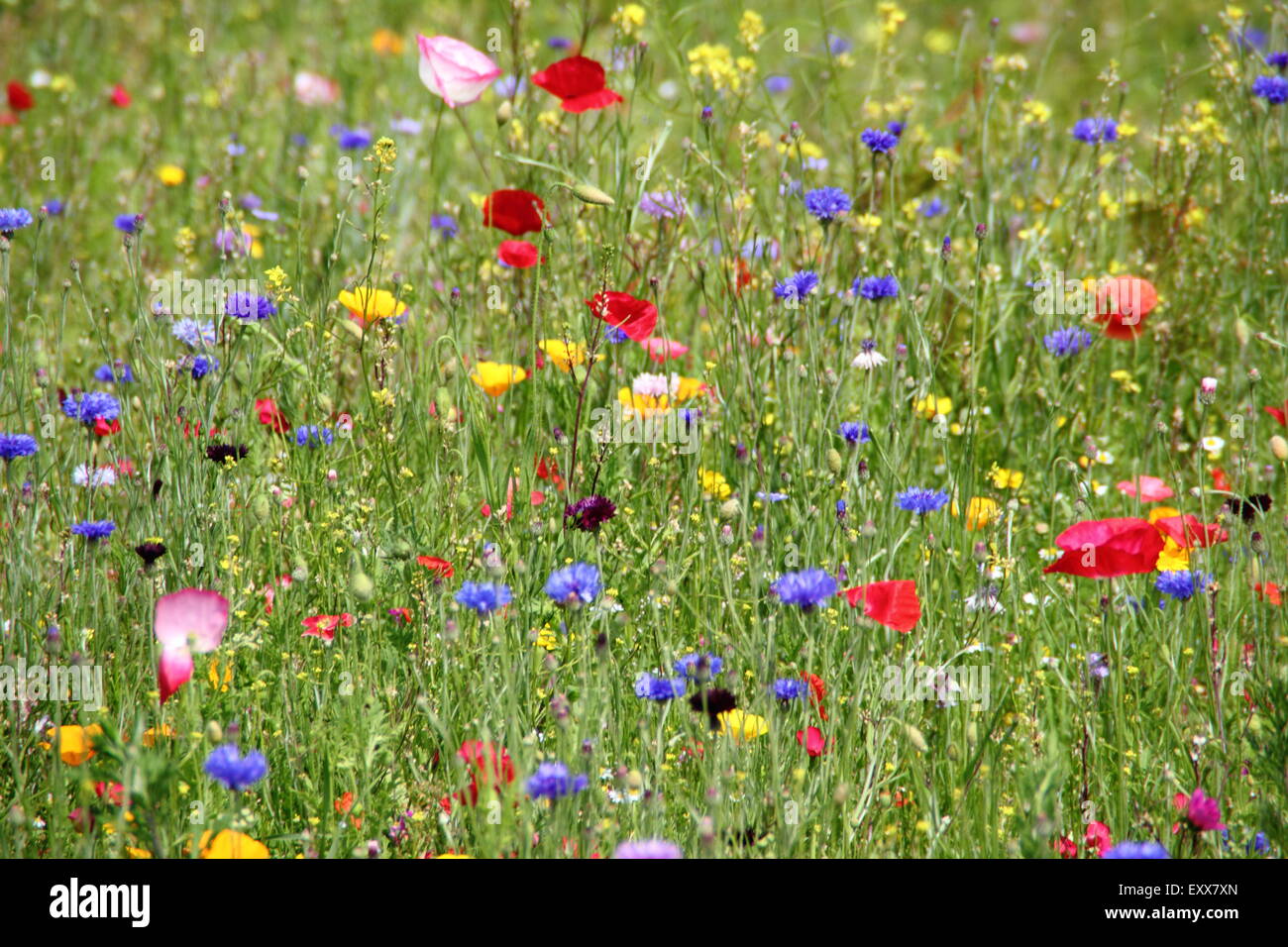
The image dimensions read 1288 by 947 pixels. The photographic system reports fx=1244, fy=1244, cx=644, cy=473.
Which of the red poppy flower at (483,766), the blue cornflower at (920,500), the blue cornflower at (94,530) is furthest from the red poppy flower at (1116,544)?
the blue cornflower at (94,530)

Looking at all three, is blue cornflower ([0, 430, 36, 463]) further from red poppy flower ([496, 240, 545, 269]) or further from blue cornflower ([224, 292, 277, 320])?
red poppy flower ([496, 240, 545, 269])

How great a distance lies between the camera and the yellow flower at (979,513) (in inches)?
83.7

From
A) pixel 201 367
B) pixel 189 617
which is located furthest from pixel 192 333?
pixel 189 617

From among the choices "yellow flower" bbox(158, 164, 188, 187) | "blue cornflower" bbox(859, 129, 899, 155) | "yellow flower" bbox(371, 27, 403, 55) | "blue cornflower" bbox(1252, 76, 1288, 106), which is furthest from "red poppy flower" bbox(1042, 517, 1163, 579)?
"yellow flower" bbox(371, 27, 403, 55)

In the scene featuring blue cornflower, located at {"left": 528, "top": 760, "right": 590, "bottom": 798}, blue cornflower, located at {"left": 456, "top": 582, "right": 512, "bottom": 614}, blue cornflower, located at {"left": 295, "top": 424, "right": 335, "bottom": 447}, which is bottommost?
blue cornflower, located at {"left": 528, "top": 760, "right": 590, "bottom": 798}

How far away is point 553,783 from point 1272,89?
2437 millimetres

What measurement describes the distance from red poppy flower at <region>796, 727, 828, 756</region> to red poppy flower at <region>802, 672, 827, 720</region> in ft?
0.11

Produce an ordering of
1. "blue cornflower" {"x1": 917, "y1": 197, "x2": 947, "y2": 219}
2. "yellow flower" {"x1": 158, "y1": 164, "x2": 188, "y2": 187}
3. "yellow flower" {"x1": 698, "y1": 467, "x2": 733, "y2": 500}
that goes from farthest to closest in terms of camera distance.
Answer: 1. "yellow flower" {"x1": 158, "y1": 164, "x2": 188, "y2": 187}
2. "blue cornflower" {"x1": 917, "y1": 197, "x2": 947, "y2": 219}
3. "yellow flower" {"x1": 698, "y1": 467, "x2": 733, "y2": 500}

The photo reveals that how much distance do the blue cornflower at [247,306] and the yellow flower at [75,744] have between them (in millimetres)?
800

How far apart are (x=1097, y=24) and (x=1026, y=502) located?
4709mm

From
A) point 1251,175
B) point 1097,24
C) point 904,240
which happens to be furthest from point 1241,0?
point 904,240

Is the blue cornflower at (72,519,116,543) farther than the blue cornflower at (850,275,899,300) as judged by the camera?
No

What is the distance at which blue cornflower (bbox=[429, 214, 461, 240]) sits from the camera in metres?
3.02
